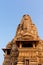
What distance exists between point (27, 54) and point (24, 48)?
3.82 ft

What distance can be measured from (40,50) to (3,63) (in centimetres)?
707

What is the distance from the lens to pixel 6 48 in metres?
39.0

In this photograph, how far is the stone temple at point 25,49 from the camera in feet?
111

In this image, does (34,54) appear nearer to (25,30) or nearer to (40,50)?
(40,50)

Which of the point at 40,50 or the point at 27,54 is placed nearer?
the point at 27,54

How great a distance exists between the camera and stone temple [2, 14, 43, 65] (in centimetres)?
3389

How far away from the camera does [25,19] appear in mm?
41312

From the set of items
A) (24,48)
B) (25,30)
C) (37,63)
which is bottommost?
(37,63)

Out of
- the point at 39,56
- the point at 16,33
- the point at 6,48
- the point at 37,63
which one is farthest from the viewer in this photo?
the point at 16,33

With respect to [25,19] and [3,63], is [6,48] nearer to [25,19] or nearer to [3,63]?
[3,63]

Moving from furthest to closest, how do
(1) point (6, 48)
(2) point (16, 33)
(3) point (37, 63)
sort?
(2) point (16, 33), (1) point (6, 48), (3) point (37, 63)

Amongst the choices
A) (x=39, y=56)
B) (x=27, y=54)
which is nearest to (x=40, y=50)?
(x=39, y=56)

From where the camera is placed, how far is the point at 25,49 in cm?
3453

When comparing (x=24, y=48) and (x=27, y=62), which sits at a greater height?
(x=24, y=48)
